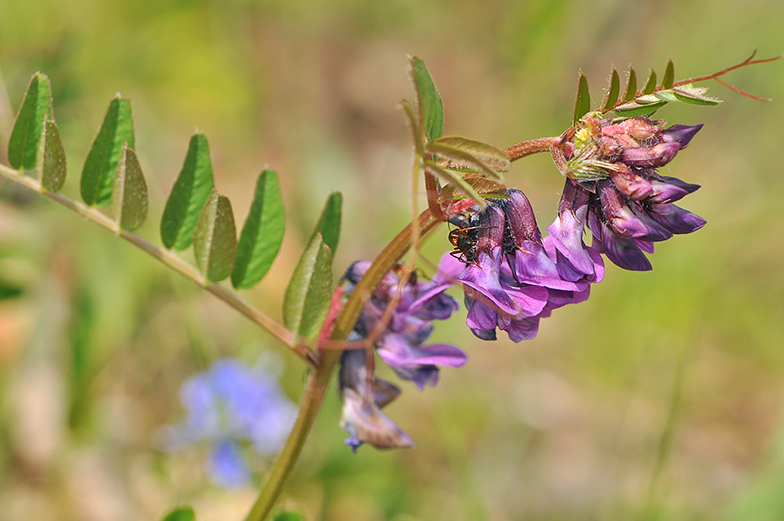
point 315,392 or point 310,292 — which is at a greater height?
point 310,292

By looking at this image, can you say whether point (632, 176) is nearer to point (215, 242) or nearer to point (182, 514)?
point (215, 242)

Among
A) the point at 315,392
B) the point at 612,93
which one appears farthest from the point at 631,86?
the point at 315,392

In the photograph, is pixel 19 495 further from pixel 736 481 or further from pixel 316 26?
pixel 316 26

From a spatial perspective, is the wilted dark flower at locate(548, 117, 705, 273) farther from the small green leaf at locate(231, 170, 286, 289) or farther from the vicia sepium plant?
the small green leaf at locate(231, 170, 286, 289)

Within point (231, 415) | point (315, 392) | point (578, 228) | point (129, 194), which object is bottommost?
point (231, 415)

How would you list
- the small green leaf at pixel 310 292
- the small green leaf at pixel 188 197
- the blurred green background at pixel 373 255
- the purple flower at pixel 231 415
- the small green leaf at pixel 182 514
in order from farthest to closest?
the blurred green background at pixel 373 255 < the purple flower at pixel 231 415 < the small green leaf at pixel 182 514 < the small green leaf at pixel 188 197 < the small green leaf at pixel 310 292

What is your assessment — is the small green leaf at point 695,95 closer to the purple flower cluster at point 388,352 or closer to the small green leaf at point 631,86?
the small green leaf at point 631,86

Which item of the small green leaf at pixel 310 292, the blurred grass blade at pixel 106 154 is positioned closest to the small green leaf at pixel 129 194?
the blurred grass blade at pixel 106 154
